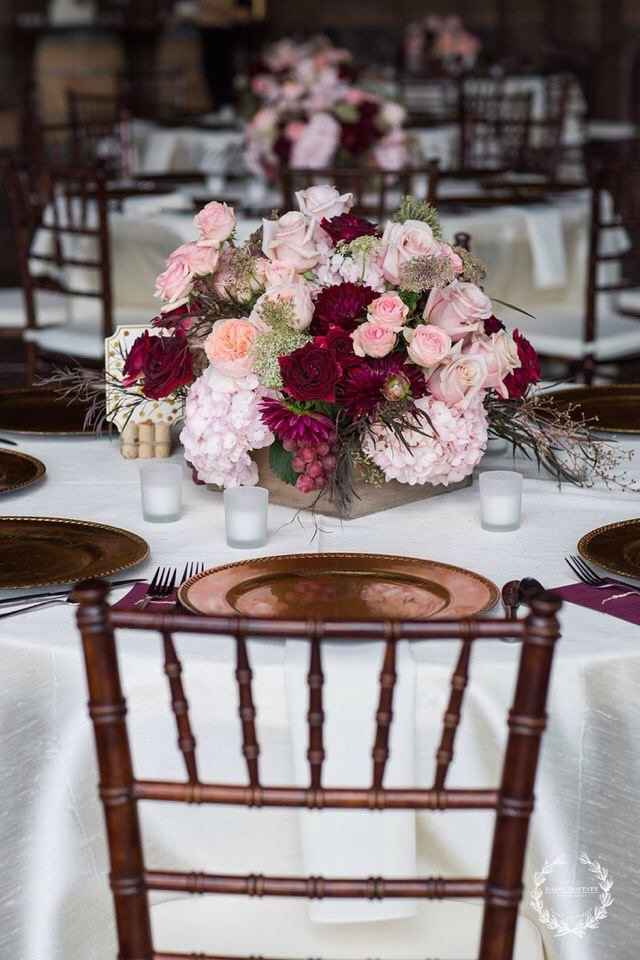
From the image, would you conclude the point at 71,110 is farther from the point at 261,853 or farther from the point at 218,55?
the point at 261,853

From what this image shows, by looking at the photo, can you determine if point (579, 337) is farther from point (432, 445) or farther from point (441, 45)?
point (441, 45)

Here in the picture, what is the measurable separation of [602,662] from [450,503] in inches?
24.6

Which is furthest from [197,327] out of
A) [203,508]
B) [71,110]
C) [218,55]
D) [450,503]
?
[218,55]

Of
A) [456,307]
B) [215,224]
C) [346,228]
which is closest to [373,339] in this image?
[456,307]

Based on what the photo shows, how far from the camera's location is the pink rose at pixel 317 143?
549cm

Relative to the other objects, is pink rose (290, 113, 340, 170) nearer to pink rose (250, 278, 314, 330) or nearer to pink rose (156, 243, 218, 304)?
pink rose (156, 243, 218, 304)

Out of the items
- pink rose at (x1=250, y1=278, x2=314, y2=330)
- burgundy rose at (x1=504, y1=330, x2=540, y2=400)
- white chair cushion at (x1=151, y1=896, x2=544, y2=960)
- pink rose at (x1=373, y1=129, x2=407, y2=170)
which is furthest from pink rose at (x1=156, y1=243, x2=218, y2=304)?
pink rose at (x1=373, y1=129, x2=407, y2=170)

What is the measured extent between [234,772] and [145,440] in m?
0.94

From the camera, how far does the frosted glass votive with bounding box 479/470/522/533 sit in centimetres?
208

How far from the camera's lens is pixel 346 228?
7.24ft

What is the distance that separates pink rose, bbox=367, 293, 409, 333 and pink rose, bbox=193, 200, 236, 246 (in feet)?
0.98

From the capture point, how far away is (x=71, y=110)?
26.9 ft

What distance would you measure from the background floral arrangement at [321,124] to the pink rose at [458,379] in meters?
3.48

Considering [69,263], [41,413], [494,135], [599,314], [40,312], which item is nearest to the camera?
[41,413]
